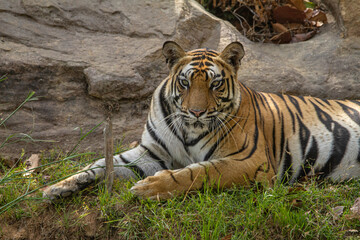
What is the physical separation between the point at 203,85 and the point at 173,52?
1.50ft

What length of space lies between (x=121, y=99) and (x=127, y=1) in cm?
137

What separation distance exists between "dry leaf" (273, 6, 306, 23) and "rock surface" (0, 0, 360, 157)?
411mm

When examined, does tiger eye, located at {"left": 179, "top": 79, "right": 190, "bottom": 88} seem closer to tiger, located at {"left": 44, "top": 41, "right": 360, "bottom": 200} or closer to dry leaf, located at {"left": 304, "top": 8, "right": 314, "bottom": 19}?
tiger, located at {"left": 44, "top": 41, "right": 360, "bottom": 200}

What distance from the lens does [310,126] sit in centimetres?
442

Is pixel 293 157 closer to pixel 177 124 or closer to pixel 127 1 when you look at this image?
pixel 177 124

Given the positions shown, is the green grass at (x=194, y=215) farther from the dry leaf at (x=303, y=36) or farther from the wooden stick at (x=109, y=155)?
the dry leaf at (x=303, y=36)

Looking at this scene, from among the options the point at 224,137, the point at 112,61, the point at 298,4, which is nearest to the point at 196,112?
the point at 224,137

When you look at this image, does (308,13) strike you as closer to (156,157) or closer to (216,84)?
(216,84)

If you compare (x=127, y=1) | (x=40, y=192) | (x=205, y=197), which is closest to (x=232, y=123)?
(x=205, y=197)

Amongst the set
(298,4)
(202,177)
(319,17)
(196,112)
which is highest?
(298,4)

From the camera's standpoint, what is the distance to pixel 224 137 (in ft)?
13.1

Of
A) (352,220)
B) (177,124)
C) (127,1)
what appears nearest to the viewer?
(352,220)

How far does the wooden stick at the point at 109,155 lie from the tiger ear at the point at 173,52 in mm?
867

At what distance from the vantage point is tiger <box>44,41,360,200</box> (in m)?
3.69
